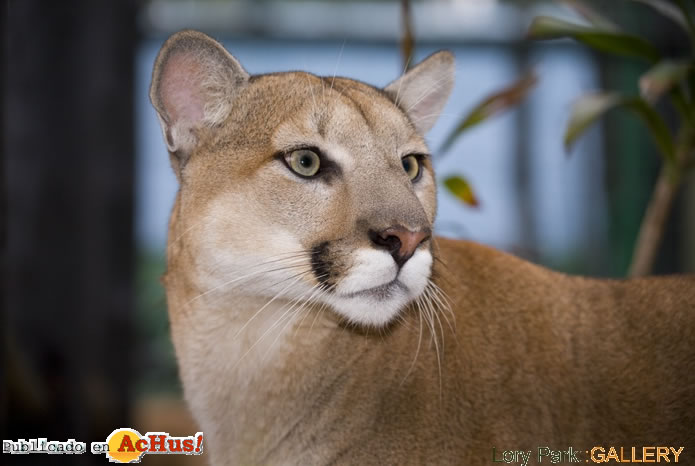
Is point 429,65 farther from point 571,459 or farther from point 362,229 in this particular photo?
point 571,459

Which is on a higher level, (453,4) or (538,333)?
(453,4)

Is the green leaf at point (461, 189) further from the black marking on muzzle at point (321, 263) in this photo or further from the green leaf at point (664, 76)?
the black marking on muzzle at point (321, 263)

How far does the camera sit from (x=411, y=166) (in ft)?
5.84

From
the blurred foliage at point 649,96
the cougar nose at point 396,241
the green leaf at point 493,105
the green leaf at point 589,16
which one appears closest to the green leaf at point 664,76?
the blurred foliage at point 649,96

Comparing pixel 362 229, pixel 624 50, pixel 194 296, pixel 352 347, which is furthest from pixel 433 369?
pixel 624 50

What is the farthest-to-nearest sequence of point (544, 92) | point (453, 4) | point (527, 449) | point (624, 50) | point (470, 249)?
point (544, 92), point (453, 4), point (624, 50), point (470, 249), point (527, 449)

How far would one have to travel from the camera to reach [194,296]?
174cm

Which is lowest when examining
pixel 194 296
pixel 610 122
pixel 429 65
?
pixel 194 296

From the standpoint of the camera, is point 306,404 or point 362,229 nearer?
point 362,229

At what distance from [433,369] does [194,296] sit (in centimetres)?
63

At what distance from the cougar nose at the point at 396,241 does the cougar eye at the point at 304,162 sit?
24cm

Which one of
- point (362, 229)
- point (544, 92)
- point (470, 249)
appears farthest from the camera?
point (544, 92)

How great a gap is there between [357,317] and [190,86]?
68 cm

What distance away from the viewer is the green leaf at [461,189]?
230cm
